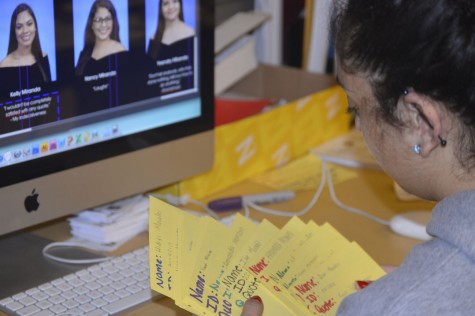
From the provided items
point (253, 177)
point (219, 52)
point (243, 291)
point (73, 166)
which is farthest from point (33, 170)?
point (219, 52)

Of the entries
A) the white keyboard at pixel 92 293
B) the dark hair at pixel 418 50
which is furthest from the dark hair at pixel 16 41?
the dark hair at pixel 418 50

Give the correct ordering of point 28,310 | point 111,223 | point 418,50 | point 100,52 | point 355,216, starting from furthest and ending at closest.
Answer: point 355,216 → point 111,223 → point 100,52 → point 28,310 → point 418,50

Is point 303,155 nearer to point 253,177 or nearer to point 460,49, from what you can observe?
point 253,177

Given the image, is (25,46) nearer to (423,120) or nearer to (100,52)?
(100,52)

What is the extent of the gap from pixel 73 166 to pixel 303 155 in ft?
2.08

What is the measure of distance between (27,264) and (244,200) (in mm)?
384

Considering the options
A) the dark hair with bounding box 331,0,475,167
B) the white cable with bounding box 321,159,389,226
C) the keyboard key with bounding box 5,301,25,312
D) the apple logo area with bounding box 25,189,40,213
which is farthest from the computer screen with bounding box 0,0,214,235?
the dark hair with bounding box 331,0,475,167

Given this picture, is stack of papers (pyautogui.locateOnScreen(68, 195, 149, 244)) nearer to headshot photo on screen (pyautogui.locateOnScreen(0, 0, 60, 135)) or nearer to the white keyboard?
the white keyboard

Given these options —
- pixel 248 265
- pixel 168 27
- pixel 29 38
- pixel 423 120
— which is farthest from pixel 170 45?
pixel 423 120

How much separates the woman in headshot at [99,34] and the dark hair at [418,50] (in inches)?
14.3

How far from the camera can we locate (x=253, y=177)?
1.54m

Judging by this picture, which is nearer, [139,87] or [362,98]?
[362,98]

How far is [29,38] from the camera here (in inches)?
40.5

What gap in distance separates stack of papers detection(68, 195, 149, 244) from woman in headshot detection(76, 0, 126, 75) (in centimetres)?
25
